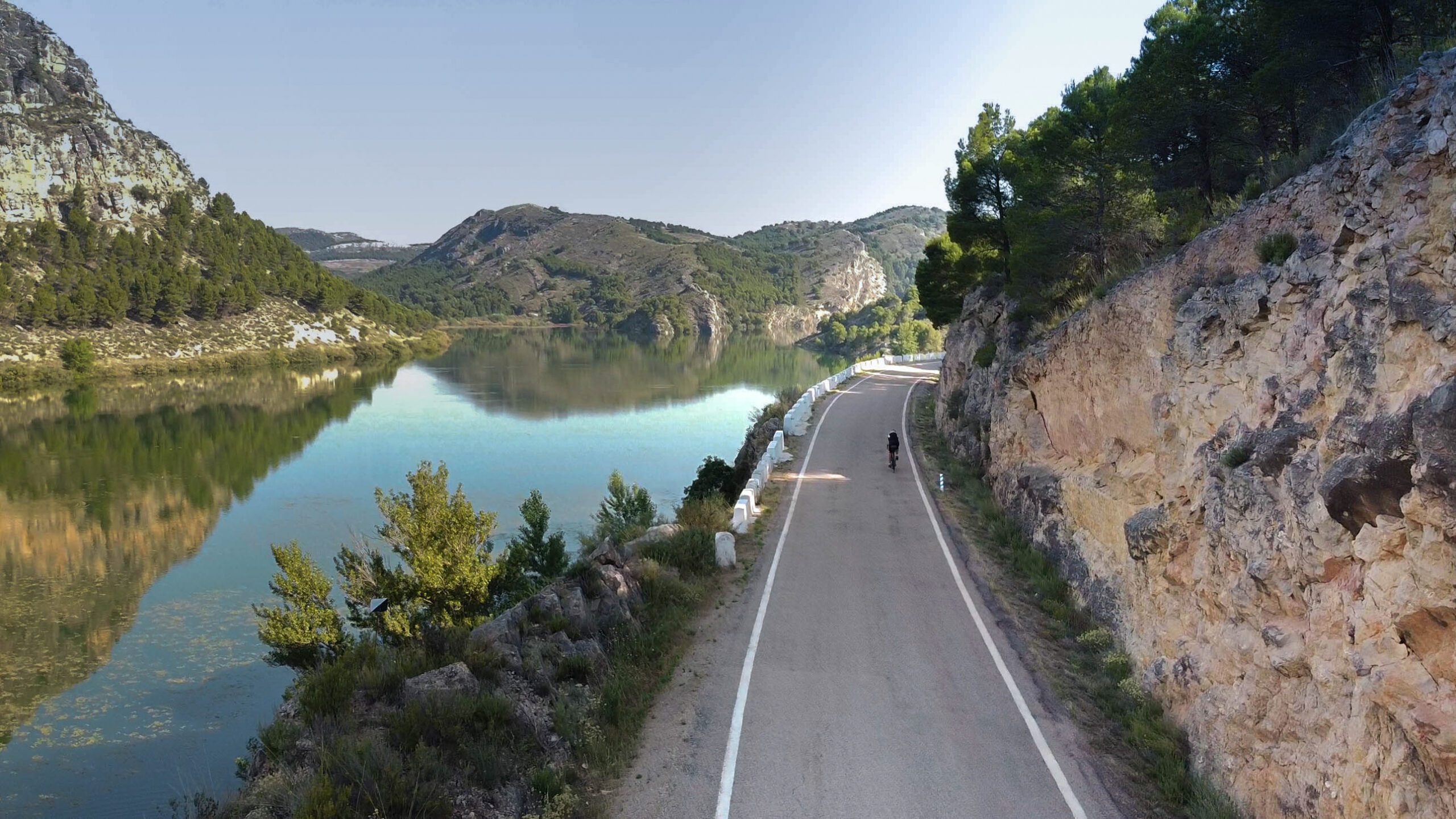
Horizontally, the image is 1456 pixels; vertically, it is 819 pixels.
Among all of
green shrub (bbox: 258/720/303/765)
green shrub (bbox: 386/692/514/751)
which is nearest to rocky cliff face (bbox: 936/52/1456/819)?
green shrub (bbox: 386/692/514/751)

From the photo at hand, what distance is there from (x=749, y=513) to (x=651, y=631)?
663 cm

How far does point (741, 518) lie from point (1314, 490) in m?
11.4

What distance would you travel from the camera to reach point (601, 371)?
87.9m

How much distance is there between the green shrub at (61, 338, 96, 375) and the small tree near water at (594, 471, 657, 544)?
67.3 metres

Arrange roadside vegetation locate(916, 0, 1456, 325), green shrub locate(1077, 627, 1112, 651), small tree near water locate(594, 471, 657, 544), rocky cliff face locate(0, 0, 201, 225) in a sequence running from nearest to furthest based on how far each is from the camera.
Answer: green shrub locate(1077, 627, 1112, 651)
roadside vegetation locate(916, 0, 1456, 325)
small tree near water locate(594, 471, 657, 544)
rocky cliff face locate(0, 0, 201, 225)

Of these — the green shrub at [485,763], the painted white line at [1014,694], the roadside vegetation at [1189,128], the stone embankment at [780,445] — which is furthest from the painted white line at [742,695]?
the roadside vegetation at [1189,128]

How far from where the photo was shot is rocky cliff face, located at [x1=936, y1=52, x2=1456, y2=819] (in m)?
5.43

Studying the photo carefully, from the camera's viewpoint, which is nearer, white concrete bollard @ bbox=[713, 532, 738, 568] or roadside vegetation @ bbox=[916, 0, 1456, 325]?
roadside vegetation @ bbox=[916, 0, 1456, 325]

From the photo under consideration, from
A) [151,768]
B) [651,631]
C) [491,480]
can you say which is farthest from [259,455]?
[651,631]

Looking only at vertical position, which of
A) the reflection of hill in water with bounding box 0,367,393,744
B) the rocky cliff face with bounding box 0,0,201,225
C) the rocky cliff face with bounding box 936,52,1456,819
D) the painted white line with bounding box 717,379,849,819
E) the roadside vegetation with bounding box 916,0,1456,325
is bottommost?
the reflection of hill in water with bounding box 0,367,393,744

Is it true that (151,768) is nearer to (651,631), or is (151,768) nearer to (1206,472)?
(651,631)

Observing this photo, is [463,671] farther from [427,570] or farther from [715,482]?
[715,482]

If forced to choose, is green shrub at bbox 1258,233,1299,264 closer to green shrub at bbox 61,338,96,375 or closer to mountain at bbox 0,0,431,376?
mountain at bbox 0,0,431,376

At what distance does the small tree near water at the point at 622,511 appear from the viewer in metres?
22.8
